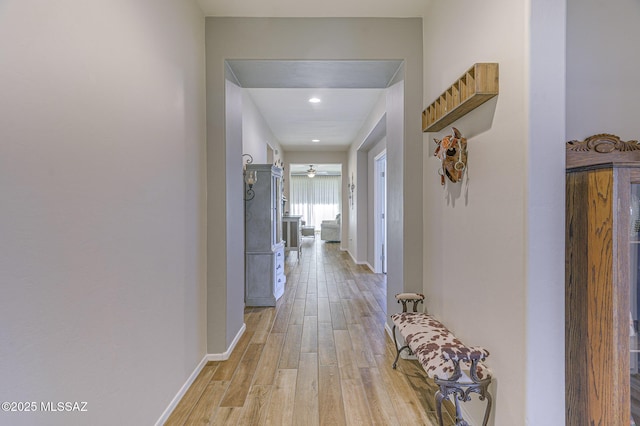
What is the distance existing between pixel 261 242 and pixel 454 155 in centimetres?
267

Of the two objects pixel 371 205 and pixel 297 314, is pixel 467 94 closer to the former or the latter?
pixel 297 314

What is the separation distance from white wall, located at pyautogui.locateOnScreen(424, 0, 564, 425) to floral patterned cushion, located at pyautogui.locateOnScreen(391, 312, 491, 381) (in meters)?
0.11

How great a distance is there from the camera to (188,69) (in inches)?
91.0

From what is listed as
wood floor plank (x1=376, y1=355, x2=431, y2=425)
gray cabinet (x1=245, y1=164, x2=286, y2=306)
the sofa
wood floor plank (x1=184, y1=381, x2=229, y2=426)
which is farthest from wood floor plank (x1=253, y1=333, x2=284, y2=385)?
the sofa

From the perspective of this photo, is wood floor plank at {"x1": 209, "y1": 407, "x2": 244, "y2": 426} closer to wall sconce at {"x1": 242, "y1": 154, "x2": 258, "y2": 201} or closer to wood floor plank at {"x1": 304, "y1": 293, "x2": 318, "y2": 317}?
wood floor plank at {"x1": 304, "y1": 293, "x2": 318, "y2": 317}

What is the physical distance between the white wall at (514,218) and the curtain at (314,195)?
12.6 m

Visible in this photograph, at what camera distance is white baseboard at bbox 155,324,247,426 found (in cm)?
188

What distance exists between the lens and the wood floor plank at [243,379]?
2091mm

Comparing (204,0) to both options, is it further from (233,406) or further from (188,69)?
(233,406)

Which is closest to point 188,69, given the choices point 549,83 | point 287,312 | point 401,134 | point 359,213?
point 401,134

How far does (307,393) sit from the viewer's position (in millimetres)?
2170

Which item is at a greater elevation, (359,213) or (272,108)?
(272,108)

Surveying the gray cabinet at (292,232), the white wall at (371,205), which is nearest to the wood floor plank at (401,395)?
the white wall at (371,205)

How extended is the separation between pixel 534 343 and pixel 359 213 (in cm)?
566
